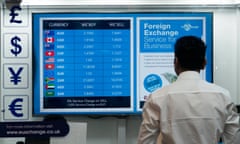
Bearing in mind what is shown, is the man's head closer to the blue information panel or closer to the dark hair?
the dark hair

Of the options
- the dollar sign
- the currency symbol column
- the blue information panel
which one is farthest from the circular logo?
the dollar sign

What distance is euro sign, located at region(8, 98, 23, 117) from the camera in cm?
332

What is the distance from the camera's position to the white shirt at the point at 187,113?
165cm

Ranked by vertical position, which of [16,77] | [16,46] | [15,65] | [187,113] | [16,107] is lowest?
[16,107]

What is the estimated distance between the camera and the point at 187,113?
1.65 metres

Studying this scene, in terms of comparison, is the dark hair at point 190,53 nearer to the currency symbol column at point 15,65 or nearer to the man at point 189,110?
the man at point 189,110

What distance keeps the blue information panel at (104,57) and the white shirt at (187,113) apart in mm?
1603

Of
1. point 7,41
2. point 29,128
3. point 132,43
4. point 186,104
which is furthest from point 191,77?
point 7,41

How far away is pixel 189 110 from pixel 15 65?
205cm

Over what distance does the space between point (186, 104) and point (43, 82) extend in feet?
6.13

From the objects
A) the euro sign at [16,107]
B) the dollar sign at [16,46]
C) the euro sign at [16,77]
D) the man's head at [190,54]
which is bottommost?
the euro sign at [16,107]

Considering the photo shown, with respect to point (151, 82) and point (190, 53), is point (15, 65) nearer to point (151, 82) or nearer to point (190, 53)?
point (151, 82)

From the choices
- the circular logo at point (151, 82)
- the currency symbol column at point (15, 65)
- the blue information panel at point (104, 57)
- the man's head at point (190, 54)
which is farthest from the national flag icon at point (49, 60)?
the man's head at point (190, 54)

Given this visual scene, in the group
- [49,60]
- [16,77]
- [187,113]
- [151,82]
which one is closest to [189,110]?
[187,113]
